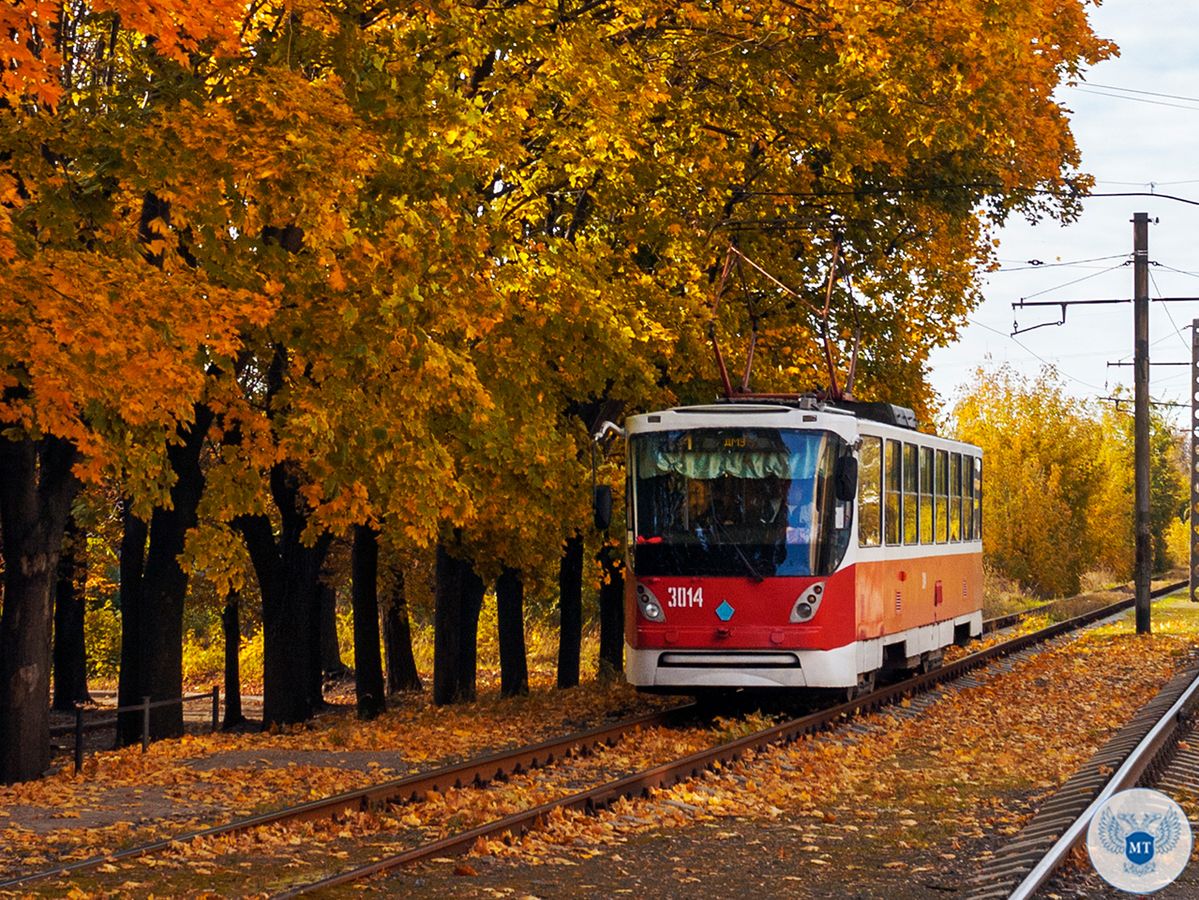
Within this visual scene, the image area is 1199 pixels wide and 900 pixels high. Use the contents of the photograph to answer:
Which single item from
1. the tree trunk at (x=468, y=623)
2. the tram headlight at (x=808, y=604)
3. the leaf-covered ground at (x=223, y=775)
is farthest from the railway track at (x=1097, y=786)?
the tree trunk at (x=468, y=623)

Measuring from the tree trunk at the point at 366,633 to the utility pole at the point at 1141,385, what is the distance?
1422cm

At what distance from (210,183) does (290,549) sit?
12.2 m

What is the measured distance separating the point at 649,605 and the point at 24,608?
6.13m

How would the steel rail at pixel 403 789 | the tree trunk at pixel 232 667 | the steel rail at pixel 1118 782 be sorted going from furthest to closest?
the tree trunk at pixel 232 667
the steel rail at pixel 403 789
the steel rail at pixel 1118 782

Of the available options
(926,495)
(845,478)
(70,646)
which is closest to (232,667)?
(70,646)

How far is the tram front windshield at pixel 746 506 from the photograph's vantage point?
18.4 metres

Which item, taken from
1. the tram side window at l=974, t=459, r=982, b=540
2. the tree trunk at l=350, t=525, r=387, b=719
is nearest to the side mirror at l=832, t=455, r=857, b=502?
the tram side window at l=974, t=459, r=982, b=540

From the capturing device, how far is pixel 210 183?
1471cm

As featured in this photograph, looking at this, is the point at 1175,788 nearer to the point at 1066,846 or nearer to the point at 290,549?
the point at 1066,846

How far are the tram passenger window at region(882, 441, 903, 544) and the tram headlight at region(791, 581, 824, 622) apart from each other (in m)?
2.36

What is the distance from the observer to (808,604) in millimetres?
18281

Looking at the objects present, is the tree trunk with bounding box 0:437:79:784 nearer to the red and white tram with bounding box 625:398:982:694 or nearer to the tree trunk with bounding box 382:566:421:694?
the red and white tram with bounding box 625:398:982:694

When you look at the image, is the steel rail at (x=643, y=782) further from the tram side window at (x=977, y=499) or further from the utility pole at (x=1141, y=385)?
the utility pole at (x=1141, y=385)

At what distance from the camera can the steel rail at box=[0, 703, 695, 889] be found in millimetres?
10422
